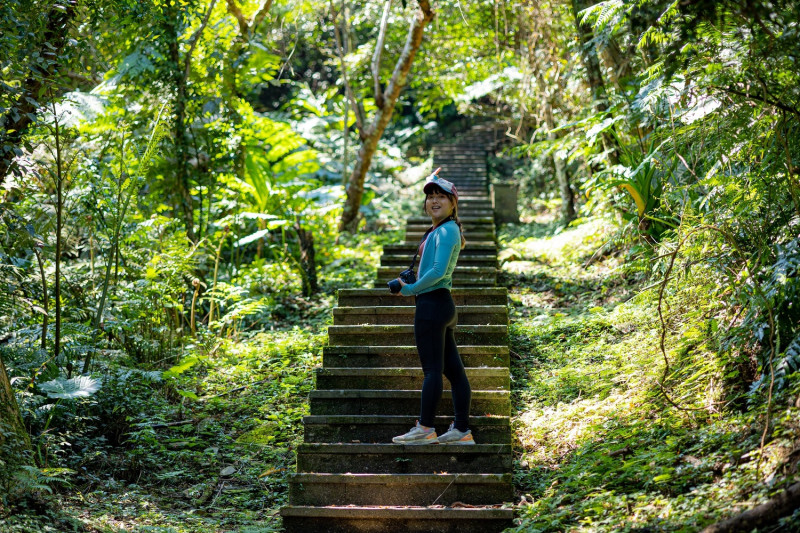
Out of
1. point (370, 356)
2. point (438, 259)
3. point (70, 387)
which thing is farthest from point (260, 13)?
point (438, 259)

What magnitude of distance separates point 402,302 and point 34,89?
132 inches

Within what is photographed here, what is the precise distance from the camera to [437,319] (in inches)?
170

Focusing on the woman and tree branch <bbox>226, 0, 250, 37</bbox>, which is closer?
the woman

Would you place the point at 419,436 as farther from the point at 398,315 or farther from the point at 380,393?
the point at 398,315

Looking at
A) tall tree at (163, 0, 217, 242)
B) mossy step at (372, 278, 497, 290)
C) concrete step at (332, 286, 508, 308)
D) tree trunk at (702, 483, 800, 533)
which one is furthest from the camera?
tall tree at (163, 0, 217, 242)

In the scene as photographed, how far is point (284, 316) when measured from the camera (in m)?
8.46

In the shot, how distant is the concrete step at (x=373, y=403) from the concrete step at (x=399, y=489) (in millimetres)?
654

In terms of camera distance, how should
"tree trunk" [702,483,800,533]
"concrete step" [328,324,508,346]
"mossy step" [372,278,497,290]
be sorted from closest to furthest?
1. "tree trunk" [702,483,800,533]
2. "concrete step" [328,324,508,346]
3. "mossy step" [372,278,497,290]

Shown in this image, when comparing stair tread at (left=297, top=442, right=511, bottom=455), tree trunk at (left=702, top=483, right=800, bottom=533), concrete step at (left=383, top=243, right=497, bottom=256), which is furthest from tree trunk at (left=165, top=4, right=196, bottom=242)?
tree trunk at (left=702, top=483, right=800, bottom=533)

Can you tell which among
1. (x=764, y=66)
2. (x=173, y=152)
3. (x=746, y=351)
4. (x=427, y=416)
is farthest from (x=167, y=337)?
(x=764, y=66)

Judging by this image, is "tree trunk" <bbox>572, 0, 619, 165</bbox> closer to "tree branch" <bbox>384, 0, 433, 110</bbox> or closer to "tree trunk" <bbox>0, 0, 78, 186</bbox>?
"tree branch" <bbox>384, 0, 433, 110</bbox>

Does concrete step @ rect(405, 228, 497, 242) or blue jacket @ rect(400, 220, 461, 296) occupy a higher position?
concrete step @ rect(405, 228, 497, 242)

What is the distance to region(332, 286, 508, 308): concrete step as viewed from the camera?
6.29 meters

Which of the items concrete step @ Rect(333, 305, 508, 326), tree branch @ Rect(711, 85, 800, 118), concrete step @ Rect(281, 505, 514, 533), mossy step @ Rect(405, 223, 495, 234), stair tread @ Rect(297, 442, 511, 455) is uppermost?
tree branch @ Rect(711, 85, 800, 118)
